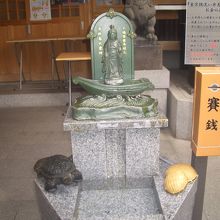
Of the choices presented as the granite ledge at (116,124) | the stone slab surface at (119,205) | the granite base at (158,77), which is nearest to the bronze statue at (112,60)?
the granite ledge at (116,124)

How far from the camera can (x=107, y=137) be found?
9.24 ft

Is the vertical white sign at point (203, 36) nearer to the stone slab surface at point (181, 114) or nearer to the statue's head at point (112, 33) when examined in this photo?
the stone slab surface at point (181, 114)

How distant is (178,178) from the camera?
2547mm

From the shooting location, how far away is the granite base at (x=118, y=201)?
2451 mm

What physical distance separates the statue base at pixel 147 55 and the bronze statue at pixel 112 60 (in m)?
2.34

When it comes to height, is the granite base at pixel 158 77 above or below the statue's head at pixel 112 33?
below

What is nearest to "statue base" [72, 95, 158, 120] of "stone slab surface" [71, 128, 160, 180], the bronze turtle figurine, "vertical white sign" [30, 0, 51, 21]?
"stone slab surface" [71, 128, 160, 180]

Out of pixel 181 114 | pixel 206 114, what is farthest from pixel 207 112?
pixel 181 114

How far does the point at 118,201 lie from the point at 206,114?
3.44 ft

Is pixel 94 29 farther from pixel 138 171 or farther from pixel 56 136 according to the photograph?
pixel 56 136

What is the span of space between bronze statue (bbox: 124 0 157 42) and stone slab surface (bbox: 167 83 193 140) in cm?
105

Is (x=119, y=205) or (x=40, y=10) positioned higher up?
(x=40, y=10)

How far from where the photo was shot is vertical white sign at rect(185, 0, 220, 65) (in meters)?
4.07

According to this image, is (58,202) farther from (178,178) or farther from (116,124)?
(178,178)
